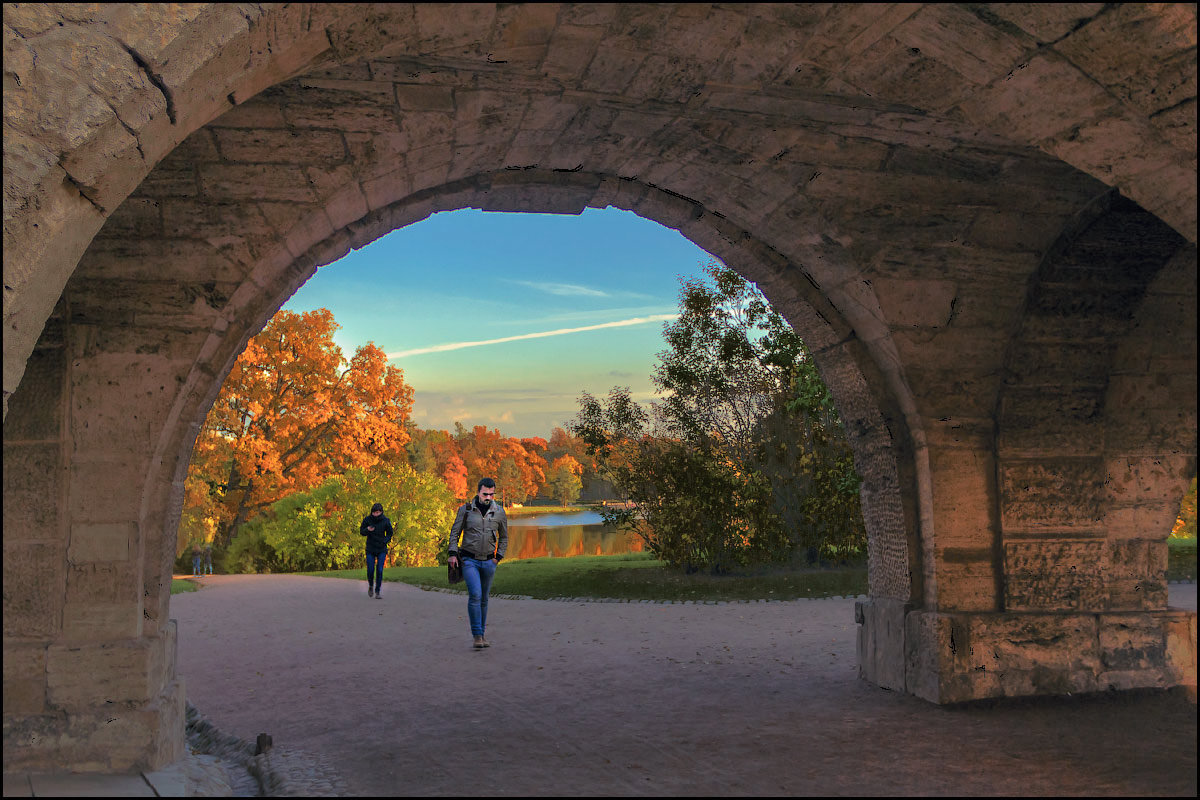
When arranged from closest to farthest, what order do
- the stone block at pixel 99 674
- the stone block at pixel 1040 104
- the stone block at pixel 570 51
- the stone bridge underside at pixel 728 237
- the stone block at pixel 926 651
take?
the stone bridge underside at pixel 728 237 → the stone block at pixel 1040 104 → the stone block at pixel 570 51 → the stone block at pixel 99 674 → the stone block at pixel 926 651

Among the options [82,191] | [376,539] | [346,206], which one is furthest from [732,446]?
[82,191]

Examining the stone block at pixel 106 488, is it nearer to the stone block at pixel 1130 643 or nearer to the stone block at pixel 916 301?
the stone block at pixel 916 301

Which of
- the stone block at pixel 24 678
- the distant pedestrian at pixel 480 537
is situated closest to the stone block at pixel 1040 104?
Answer: the stone block at pixel 24 678

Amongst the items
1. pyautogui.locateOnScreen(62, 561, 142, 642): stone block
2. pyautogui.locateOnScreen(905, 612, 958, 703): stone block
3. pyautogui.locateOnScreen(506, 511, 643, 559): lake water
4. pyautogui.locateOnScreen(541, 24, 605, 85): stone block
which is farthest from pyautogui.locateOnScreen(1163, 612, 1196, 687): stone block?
pyautogui.locateOnScreen(506, 511, 643, 559): lake water

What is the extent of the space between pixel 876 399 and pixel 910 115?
5.86ft

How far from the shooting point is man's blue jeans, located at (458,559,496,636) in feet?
23.7

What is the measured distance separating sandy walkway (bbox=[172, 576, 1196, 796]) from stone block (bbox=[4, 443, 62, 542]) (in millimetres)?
1646

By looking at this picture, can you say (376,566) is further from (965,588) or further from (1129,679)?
(1129,679)

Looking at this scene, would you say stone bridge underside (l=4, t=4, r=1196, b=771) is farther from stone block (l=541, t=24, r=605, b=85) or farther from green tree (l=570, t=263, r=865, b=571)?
green tree (l=570, t=263, r=865, b=571)

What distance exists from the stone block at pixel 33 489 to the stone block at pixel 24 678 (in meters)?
0.50

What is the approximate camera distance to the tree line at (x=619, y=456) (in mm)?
12625

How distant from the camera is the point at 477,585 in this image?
752 centimetres

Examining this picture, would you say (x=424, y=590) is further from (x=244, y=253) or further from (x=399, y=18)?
(x=399, y=18)

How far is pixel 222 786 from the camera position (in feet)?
12.6
